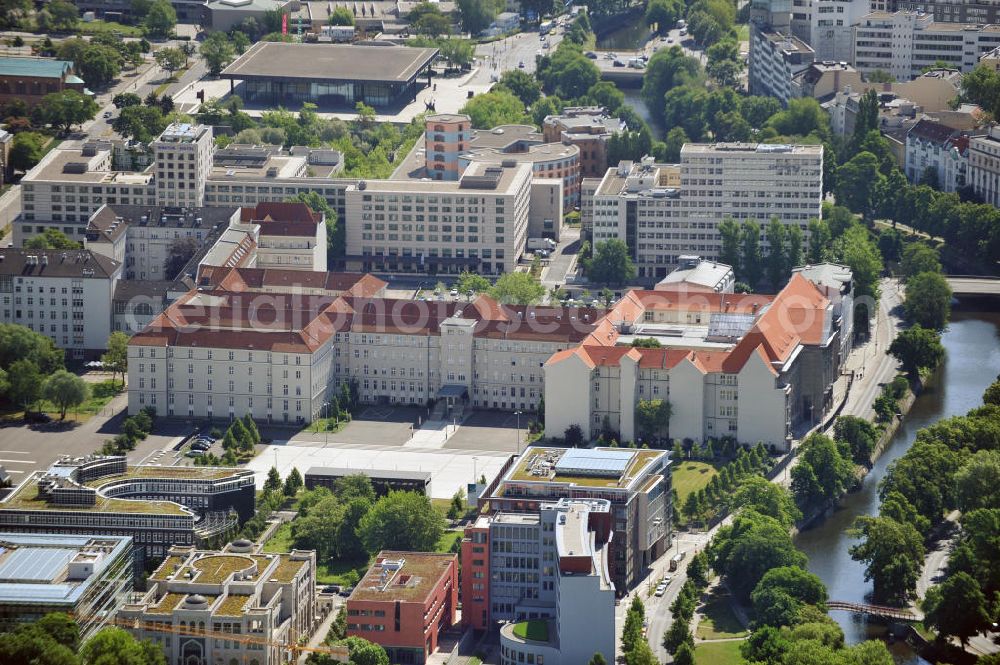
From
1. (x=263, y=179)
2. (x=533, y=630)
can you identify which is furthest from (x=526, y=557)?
(x=263, y=179)

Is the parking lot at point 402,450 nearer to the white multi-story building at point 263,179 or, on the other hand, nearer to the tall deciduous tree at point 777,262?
the tall deciduous tree at point 777,262

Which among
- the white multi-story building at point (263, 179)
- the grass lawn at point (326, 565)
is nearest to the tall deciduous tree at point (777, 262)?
the white multi-story building at point (263, 179)

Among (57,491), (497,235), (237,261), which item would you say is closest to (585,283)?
(497,235)

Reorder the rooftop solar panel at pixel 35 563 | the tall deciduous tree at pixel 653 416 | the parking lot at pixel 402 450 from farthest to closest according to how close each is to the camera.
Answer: the tall deciduous tree at pixel 653 416
the parking lot at pixel 402 450
the rooftop solar panel at pixel 35 563

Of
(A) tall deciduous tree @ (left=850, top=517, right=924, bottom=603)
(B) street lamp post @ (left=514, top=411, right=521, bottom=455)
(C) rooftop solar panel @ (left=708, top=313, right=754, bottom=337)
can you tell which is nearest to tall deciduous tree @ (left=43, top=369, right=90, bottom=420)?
(B) street lamp post @ (left=514, top=411, right=521, bottom=455)

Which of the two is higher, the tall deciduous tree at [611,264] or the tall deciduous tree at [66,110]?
the tall deciduous tree at [66,110]

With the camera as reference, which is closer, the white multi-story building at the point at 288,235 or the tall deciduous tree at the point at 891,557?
the tall deciduous tree at the point at 891,557
